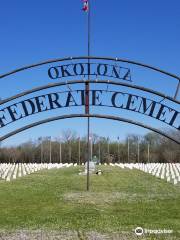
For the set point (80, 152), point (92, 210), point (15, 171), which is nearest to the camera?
point (92, 210)

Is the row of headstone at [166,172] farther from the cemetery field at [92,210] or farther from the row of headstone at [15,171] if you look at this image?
the row of headstone at [15,171]

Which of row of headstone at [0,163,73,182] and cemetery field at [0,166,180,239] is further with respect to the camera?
row of headstone at [0,163,73,182]

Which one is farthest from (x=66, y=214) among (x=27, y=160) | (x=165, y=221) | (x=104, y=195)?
(x=27, y=160)

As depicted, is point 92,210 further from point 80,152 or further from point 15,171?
point 80,152

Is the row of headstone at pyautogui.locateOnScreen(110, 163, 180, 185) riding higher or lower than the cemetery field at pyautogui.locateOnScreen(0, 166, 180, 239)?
higher

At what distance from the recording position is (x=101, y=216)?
1306cm

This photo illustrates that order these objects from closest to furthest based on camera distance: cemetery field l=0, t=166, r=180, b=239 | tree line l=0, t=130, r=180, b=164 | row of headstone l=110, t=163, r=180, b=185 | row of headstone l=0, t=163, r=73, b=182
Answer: cemetery field l=0, t=166, r=180, b=239 → row of headstone l=110, t=163, r=180, b=185 → row of headstone l=0, t=163, r=73, b=182 → tree line l=0, t=130, r=180, b=164

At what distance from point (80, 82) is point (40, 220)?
19.9 ft

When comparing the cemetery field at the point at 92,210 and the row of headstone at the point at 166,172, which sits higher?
the row of headstone at the point at 166,172
